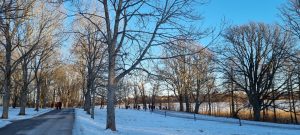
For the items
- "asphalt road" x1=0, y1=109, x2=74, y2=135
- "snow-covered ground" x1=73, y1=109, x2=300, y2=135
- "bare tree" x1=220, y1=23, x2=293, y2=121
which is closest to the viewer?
"asphalt road" x1=0, y1=109, x2=74, y2=135

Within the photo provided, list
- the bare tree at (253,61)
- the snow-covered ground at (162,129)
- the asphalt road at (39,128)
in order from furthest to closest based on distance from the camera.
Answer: the bare tree at (253,61)
the snow-covered ground at (162,129)
the asphalt road at (39,128)

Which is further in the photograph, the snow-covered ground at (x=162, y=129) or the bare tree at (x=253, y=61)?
the bare tree at (x=253, y=61)

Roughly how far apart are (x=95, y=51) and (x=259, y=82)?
2360cm

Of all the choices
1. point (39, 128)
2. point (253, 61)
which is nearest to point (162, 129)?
point (39, 128)

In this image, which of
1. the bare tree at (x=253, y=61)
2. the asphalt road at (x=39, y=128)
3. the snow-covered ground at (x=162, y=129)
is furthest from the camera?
the bare tree at (x=253, y=61)

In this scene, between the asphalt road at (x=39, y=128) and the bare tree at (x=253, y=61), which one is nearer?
the asphalt road at (x=39, y=128)

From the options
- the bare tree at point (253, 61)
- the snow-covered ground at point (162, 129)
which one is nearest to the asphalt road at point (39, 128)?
the snow-covered ground at point (162, 129)

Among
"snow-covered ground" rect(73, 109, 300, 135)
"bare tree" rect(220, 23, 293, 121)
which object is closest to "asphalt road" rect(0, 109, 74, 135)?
"snow-covered ground" rect(73, 109, 300, 135)

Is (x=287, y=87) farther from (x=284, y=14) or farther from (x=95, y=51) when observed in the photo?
(x=95, y=51)

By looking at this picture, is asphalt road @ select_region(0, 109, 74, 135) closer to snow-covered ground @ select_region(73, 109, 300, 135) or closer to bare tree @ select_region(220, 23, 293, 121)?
snow-covered ground @ select_region(73, 109, 300, 135)

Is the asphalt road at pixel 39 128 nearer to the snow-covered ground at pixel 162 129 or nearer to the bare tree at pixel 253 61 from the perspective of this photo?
the snow-covered ground at pixel 162 129

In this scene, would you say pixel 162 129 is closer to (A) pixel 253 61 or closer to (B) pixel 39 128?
(B) pixel 39 128

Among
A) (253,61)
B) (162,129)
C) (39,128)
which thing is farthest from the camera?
(253,61)

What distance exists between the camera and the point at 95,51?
40062 mm
